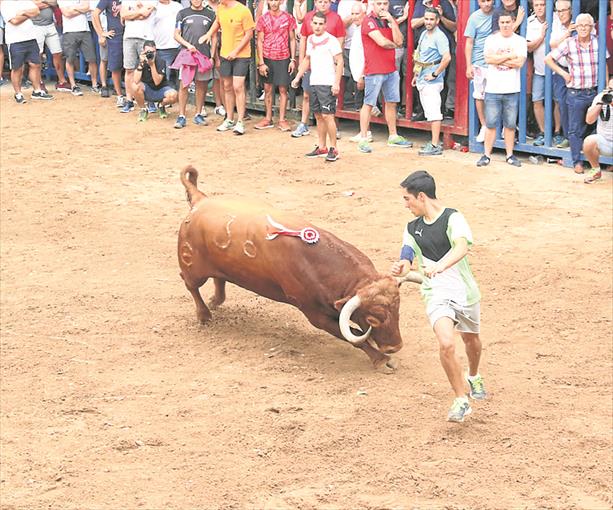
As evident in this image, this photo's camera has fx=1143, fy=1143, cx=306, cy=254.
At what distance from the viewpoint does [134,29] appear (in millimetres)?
18422

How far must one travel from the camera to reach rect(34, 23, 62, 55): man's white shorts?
20141 mm

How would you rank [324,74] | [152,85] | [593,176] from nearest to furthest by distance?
[593,176] → [324,74] → [152,85]

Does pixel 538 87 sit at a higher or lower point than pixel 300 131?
higher

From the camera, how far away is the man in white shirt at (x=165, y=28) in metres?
18.1

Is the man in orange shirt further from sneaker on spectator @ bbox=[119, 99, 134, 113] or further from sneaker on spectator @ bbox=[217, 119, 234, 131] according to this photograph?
sneaker on spectator @ bbox=[119, 99, 134, 113]

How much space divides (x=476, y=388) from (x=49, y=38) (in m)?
14.5

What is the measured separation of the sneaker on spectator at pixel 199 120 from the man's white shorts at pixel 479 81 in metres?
4.84

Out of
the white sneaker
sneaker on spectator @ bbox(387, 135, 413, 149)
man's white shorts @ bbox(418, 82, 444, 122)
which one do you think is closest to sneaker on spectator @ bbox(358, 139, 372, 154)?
sneaker on spectator @ bbox(387, 135, 413, 149)

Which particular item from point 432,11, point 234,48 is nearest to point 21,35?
point 234,48

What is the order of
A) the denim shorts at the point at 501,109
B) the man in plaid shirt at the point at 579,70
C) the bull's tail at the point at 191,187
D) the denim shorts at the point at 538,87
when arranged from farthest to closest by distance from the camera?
the denim shorts at the point at 538,87
the denim shorts at the point at 501,109
the man in plaid shirt at the point at 579,70
the bull's tail at the point at 191,187

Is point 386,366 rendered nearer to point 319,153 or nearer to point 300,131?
point 319,153

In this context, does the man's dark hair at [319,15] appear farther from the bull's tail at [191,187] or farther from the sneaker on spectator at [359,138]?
the bull's tail at [191,187]

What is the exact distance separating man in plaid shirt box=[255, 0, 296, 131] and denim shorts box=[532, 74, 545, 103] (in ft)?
12.8

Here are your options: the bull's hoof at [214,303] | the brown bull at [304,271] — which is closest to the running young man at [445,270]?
the brown bull at [304,271]
